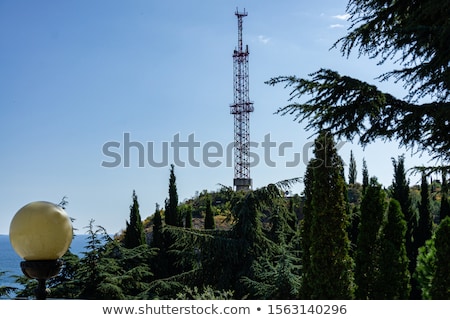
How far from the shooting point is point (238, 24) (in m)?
23.1

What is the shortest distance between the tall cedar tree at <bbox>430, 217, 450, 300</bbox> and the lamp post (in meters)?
5.97

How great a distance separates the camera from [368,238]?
8.26 meters

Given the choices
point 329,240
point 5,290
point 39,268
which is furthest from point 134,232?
point 39,268

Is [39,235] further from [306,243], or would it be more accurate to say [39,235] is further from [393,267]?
[393,267]

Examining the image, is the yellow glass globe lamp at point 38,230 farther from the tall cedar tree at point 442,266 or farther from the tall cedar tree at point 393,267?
the tall cedar tree at point 393,267

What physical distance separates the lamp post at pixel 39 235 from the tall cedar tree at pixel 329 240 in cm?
452

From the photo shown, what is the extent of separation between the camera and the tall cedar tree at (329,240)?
6781 millimetres

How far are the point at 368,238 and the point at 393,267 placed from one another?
0.63 metres

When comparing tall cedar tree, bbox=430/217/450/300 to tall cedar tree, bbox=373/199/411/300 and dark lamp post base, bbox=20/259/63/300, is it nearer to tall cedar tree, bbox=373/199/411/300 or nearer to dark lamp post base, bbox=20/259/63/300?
tall cedar tree, bbox=373/199/411/300

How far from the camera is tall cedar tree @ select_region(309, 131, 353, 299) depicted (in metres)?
6.78

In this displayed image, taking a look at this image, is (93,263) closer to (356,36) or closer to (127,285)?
(127,285)

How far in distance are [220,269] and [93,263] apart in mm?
2794

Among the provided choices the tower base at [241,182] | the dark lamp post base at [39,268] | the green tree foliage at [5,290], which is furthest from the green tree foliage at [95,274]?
the tower base at [241,182]

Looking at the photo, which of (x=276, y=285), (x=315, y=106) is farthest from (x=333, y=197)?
(x=276, y=285)
